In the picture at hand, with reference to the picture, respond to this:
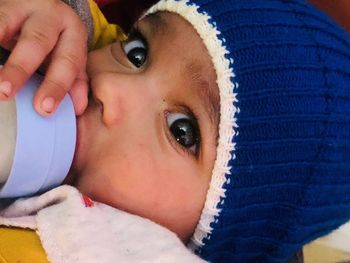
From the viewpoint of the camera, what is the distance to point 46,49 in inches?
31.7

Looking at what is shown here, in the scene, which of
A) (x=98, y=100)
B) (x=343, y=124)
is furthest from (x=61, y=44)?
(x=343, y=124)

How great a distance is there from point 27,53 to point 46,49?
0.14 feet

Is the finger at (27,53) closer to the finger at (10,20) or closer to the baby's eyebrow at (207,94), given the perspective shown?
the finger at (10,20)

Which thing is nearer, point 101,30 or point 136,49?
point 136,49

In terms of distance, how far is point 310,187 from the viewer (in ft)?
3.00

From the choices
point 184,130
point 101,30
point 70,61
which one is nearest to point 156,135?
point 184,130

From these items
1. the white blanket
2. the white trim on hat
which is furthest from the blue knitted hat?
the white blanket

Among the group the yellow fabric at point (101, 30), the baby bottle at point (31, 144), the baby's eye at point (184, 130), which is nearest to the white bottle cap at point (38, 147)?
the baby bottle at point (31, 144)

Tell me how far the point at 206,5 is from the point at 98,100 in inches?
8.7

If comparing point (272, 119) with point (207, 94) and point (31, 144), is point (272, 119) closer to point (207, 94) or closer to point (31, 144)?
point (207, 94)

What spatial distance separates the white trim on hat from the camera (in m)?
0.85

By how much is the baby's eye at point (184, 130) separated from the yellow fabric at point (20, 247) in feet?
0.82

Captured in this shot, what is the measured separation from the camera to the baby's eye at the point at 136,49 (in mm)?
952

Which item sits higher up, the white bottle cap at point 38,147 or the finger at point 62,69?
the finger at point 62,69
